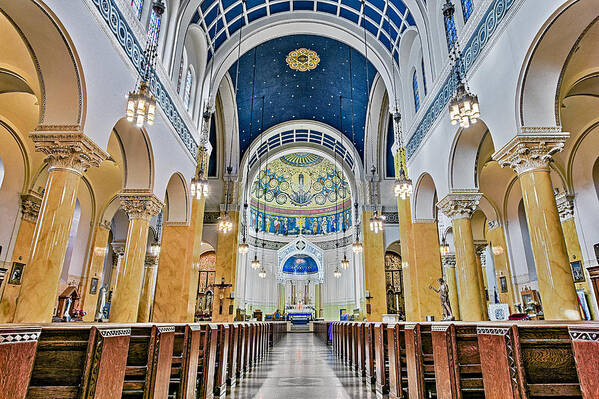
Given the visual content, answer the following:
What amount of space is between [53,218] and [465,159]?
8.70m

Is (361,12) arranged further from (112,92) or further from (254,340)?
(254,340)

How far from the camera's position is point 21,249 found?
9.84 m

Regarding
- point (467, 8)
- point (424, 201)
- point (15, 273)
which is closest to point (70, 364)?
point (467, 8)

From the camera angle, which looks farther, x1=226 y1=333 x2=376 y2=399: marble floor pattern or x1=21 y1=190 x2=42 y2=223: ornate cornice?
x1=21 y1=190 x2=42 y2=223: ornate cornice

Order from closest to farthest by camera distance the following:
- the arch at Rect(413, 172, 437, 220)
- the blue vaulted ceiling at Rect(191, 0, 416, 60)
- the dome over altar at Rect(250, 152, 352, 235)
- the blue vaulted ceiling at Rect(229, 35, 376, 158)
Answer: the arch at Rect(413, 172, 437, 220), the blue vaulted ceiling at Rect(191, 0, 416, 60), the blue vaulted ceiling at Rect(229, 35, 376, 158), the dome over altar at Rect(250, 152, 352, 235)

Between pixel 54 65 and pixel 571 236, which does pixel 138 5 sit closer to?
pixel 54 65

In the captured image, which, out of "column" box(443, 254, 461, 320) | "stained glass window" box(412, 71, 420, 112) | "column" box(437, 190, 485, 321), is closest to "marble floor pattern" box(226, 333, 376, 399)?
"column" box(437, 190, 485, 321)

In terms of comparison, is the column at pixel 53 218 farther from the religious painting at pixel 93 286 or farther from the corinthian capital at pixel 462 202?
the religious painting at pixel 93 286

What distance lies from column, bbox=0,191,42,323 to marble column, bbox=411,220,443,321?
11.6m

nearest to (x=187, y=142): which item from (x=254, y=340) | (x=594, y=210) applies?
(x=254, y=340)

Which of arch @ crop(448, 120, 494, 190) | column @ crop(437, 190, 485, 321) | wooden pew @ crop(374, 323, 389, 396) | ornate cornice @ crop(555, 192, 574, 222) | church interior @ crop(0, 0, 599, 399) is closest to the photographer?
church interior @ crop(0, 0, 599, 399)

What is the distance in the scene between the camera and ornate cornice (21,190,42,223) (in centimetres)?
999

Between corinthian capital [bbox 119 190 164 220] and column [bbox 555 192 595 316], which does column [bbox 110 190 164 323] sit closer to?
corinthian capital [bbox 119 190 164 220]

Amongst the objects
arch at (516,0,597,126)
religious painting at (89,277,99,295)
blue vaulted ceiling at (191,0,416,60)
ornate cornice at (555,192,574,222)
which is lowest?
religious painting at (89,277,99,295)
